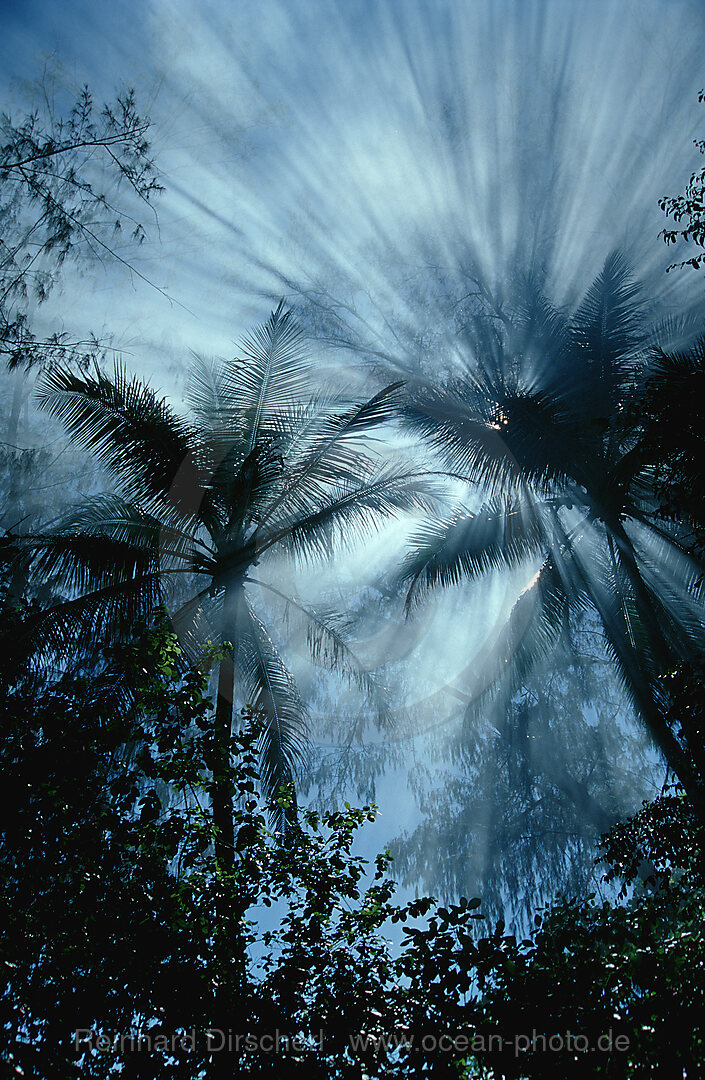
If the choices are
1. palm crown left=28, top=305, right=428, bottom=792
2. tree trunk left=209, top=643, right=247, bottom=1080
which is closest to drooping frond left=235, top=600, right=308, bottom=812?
palm crown left=28, top=305, right=428, bottom=792

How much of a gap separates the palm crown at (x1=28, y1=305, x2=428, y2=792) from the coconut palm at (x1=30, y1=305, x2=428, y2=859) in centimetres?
2

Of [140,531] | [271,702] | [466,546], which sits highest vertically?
[466,546]

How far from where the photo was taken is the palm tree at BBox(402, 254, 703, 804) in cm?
973

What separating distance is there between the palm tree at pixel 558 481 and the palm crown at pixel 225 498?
83.5 inches

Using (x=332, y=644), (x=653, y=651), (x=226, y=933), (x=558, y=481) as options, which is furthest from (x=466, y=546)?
(x=226, y=933)

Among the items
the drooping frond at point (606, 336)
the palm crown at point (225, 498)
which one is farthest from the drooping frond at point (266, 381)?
the drooping frond at point (606, 336)

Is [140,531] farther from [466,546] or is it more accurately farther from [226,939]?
[226,939]

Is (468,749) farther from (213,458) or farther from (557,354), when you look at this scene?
(213,458)

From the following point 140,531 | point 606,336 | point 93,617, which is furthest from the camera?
point 606,336

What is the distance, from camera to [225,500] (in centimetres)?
865

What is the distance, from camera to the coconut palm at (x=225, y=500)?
27.0 ft

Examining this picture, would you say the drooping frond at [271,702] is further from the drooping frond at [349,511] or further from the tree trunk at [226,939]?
the tree trunk at [226,939]

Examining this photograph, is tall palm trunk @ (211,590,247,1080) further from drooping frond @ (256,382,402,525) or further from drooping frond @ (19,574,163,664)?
drooping frond @ (256,382,402,525)

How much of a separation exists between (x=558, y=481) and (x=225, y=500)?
4953mm
